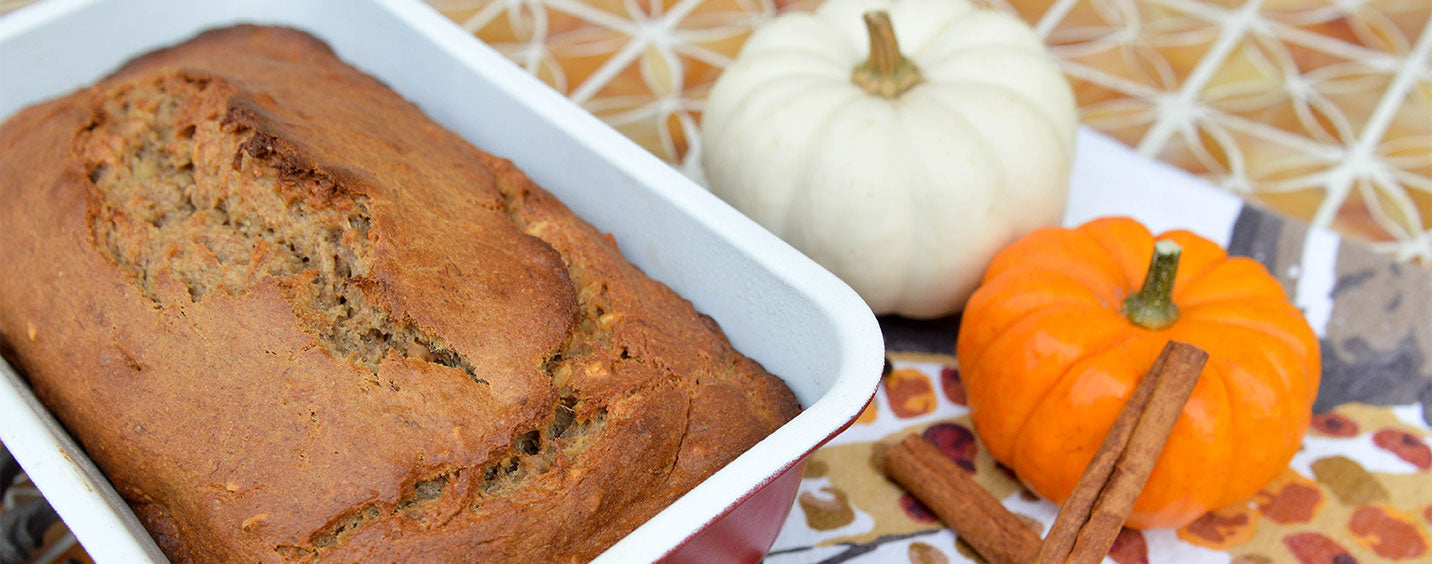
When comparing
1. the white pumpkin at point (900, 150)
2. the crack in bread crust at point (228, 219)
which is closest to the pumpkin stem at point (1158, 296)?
the white pumpkin at point (900, 150)

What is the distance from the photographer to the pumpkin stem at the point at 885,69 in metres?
1.74

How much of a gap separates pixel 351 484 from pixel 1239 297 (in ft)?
4.14

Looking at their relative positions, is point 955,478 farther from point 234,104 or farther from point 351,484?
point 234,104

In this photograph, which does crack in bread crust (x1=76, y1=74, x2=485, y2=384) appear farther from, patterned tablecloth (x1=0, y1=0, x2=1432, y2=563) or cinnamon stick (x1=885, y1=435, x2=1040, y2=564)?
cinnamon stick (x1=885, y1=435, x2=1040, y2=564)

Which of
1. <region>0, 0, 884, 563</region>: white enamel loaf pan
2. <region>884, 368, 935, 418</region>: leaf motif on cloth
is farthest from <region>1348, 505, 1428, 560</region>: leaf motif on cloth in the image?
<region>0, 0, 884, 563</region>: white enamel loaf pan

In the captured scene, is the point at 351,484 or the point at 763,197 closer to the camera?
the point at 351,484

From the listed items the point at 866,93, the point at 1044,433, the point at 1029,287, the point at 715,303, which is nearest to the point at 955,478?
the point at 1044,433

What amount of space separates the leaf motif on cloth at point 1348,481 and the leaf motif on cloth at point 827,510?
2.39 feet

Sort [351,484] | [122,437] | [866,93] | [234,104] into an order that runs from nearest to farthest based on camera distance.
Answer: [351,484] → [122,437] → [234,104] → [866,93]

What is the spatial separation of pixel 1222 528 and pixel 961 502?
40cm

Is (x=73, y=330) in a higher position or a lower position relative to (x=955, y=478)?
higher

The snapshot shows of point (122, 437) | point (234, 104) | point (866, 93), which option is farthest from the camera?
point (866, 93)

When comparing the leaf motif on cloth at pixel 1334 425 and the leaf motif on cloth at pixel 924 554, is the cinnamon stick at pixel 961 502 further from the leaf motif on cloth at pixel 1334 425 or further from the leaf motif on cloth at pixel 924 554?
the leaf motif on cloth at pixel 1334 425

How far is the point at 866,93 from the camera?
5.95 feet
